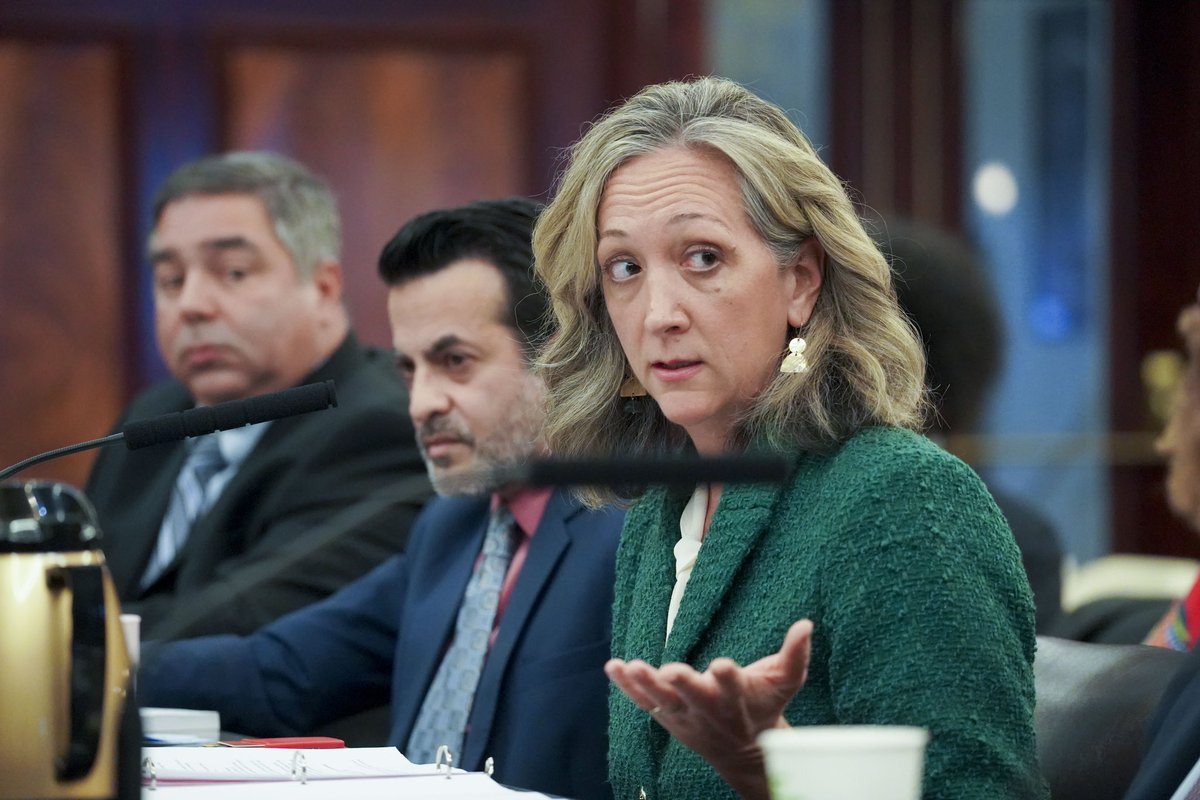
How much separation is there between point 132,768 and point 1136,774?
101cm

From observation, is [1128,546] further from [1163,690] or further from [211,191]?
[1163,690]

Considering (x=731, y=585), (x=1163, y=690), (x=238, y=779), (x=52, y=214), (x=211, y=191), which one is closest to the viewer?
(x=238, y=779)

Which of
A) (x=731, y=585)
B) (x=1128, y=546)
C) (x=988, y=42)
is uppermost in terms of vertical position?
(x=988, y=42)

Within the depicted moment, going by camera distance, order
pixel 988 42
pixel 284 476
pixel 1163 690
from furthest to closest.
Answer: pixel 988 42 → pixel 284 476 → pixel 1163 690

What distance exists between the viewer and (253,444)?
3133 mm

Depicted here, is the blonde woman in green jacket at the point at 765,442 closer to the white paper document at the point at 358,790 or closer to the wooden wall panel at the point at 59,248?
the white paper document at the point at 358,790

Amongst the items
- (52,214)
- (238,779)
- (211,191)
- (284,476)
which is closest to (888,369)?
(238,779)

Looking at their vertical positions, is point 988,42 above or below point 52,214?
above

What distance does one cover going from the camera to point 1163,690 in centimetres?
169

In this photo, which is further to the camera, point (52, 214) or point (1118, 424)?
point (1118, 424)

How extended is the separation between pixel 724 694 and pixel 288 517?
191 cm

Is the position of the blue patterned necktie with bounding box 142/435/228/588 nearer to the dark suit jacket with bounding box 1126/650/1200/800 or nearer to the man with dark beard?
the man with dark beard

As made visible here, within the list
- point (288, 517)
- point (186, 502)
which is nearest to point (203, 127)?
point (186, 502)

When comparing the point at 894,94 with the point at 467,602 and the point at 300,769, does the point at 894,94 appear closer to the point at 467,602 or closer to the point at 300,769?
the point at 467,602
